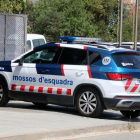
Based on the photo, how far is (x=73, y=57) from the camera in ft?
28.4

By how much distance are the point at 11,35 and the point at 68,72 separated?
534 centimetres

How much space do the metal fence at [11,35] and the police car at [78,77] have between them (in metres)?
3.71

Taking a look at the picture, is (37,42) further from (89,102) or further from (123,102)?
(123,102)

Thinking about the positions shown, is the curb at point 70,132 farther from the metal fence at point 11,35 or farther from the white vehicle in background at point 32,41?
the white vehicle in background at point 32,41

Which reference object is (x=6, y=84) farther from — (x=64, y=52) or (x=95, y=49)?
(x=95, y=49)

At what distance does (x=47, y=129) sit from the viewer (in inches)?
254

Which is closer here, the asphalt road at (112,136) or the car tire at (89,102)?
the asphalt road at (112,136)

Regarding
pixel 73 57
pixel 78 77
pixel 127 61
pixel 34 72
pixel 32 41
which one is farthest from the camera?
pixel 32 41

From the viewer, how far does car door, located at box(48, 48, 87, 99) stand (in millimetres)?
8434

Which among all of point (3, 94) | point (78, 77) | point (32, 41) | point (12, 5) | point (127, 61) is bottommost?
point (3, 94)

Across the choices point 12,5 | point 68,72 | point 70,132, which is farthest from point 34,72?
point 12,5

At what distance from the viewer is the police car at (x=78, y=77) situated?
26.1 ft

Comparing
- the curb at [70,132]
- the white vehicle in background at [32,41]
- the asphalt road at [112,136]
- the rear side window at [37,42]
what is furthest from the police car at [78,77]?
the rear side window at [37,42]

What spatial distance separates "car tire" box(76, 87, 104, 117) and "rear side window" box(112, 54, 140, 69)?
0.86m
